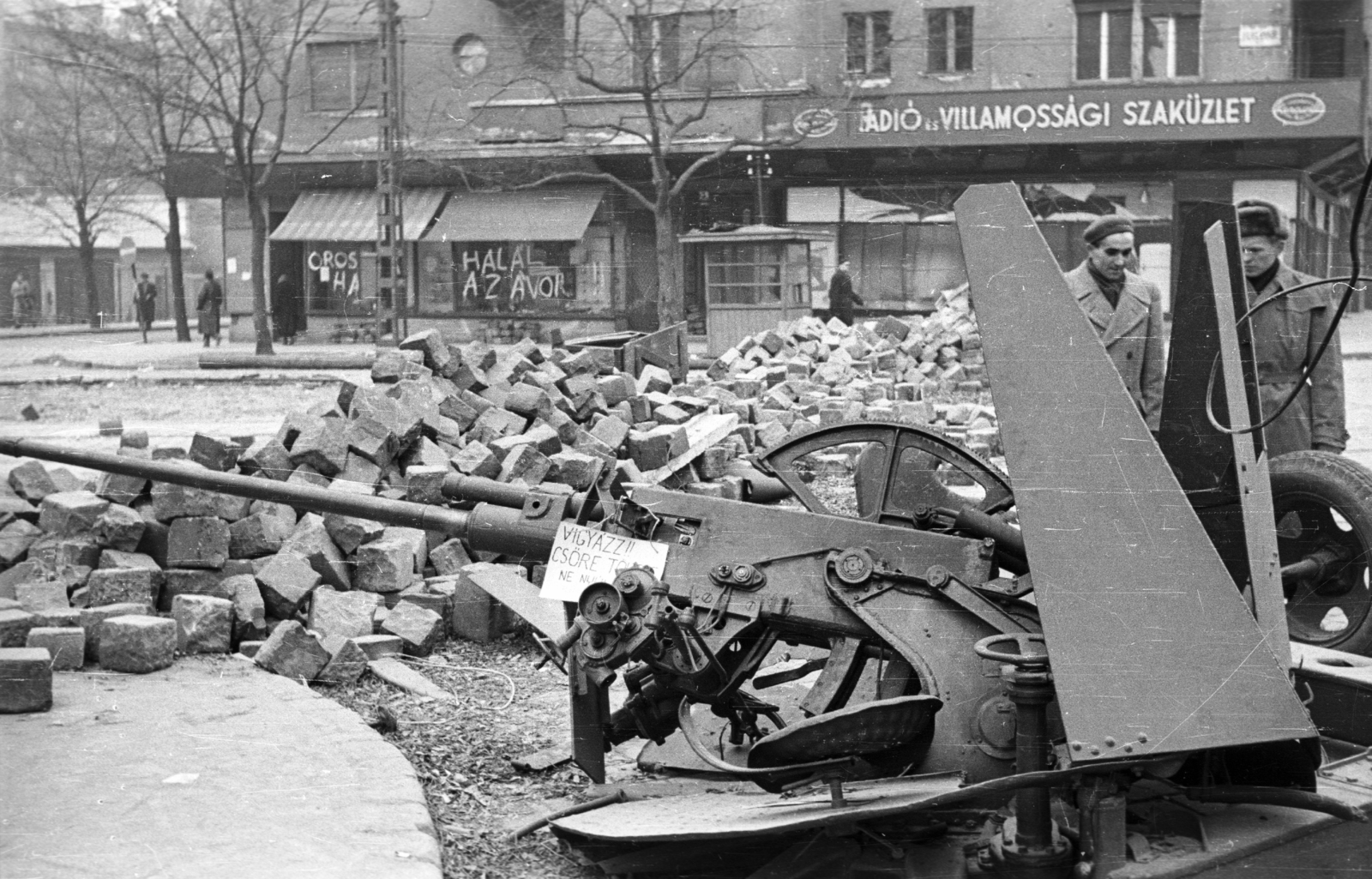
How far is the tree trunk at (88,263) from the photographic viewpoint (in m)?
5.25

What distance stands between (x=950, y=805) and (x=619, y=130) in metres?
3.07

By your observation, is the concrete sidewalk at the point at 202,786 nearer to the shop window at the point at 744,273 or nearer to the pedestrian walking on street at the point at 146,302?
the pedestrian walking on street at the point at 146,302

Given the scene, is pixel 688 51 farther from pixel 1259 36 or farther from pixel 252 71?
pixel 252 71

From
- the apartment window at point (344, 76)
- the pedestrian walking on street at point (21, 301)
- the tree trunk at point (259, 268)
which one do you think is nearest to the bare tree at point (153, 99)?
the tree trunk at point (259, 268)

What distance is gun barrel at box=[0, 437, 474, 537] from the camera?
397cm

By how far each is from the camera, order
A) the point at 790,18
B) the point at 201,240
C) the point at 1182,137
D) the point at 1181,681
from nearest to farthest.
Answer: the point at 1181,681
the point at 1182,137
the point at 790,18
the point at 201,240

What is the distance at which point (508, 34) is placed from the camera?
528 cm

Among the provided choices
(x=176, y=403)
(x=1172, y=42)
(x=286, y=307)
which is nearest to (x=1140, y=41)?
(x=1172, y=42)

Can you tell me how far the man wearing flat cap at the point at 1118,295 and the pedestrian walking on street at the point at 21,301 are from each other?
3.68 m

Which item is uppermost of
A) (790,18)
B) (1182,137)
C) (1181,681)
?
(790,18)

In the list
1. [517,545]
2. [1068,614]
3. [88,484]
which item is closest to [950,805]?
[1068,614]

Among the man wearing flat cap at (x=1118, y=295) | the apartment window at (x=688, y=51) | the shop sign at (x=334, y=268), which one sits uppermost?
the apartment window at (x=688, y=51)

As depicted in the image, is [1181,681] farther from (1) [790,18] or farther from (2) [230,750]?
(1) [790,18]

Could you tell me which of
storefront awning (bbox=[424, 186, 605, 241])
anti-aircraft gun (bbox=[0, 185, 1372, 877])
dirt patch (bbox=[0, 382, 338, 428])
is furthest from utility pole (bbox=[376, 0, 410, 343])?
anti-aircraft gun (bbox=[0, 185, 1372, 877])
